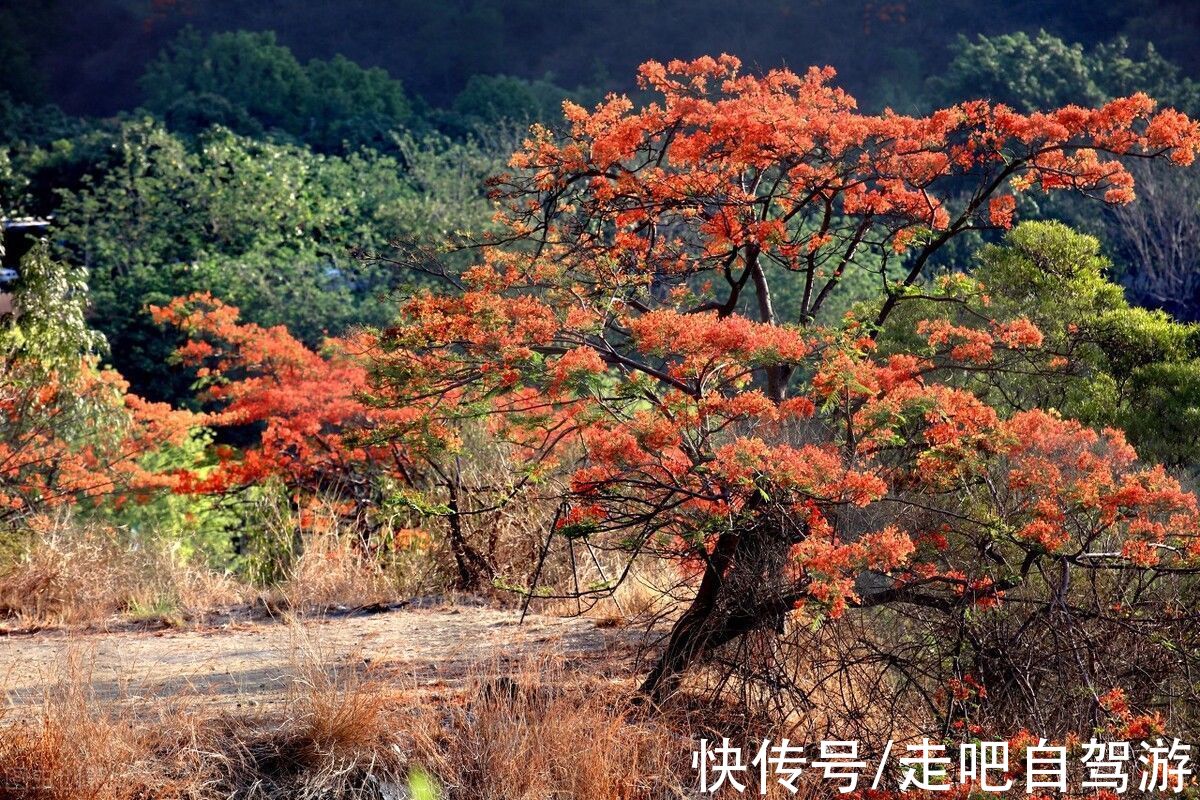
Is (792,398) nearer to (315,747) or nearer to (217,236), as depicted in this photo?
(315,747)

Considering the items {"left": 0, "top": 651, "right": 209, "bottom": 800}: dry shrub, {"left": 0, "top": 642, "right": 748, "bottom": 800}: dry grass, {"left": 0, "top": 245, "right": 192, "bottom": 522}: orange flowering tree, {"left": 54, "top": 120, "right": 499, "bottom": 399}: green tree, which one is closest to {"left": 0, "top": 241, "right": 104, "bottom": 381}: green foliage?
{"left": 0, "top": 245, "right": 192, "bottom": 522}: orange flowering tree

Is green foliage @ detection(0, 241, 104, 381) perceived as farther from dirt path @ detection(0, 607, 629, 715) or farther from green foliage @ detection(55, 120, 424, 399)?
green foliage @ detection(55, 120, 424, 399)

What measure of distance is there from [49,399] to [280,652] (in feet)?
14.8

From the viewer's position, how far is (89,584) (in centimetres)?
723

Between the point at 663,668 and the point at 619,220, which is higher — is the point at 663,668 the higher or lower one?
the lower one

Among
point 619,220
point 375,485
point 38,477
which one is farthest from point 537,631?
point 38,477

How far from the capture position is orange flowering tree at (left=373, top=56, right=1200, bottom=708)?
14.8 ft

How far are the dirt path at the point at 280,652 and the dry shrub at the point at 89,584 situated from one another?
1.52ft

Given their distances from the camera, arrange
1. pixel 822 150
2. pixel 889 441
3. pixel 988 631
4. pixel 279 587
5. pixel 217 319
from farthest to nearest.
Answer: pixel 217 319 < pixel 279 587 < pixel 822 150 < pixel 889 441 < pixel 988 631

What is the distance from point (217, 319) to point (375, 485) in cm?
350

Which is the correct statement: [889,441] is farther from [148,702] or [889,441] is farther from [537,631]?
[148,702]

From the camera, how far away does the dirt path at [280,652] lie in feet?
16.7

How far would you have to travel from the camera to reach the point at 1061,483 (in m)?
4.72

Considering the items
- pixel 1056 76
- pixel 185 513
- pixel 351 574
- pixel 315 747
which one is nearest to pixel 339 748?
pixel 315 747
